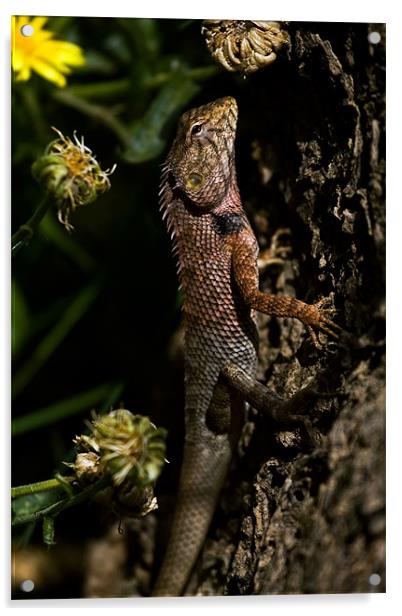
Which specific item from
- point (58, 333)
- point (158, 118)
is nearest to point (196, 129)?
point (158, 118)

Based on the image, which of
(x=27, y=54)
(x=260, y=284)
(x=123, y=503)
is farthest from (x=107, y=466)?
(x=27, y=54)

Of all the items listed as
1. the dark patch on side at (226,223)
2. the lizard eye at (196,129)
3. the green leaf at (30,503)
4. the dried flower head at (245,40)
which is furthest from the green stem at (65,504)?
the dried flower head at (245,40)

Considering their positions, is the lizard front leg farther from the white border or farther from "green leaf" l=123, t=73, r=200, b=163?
"green leaf" l=123, t=73, r=200, b=163

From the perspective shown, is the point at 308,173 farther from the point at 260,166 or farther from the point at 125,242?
the point at 125,242

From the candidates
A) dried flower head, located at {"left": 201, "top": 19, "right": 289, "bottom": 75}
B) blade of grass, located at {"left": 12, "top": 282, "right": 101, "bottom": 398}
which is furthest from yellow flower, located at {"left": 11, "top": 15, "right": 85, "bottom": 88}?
blade of grass, located at {"left": 12, "top": 282, "right": 101, "bottom": 398}

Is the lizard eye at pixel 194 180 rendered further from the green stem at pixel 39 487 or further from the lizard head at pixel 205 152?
the green stem at pixel 39 487

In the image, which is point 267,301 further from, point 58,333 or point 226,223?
point 58,333
